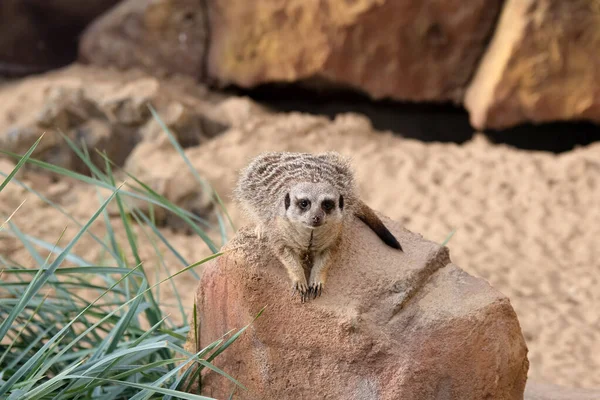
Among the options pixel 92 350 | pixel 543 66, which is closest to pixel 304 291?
pixel 92 350

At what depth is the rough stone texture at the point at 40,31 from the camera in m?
5.40

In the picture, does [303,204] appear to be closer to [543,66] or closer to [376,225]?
[376,225]

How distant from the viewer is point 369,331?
1581 millimetres

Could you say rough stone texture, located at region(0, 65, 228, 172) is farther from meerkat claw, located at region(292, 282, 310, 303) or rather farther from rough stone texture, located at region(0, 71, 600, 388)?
meerkat claw, located at region(292, 282, 310, 303)

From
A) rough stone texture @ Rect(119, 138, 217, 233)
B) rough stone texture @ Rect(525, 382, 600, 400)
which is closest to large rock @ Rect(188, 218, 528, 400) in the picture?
rough stone texture @ Rect(525, 382, 600, 400)

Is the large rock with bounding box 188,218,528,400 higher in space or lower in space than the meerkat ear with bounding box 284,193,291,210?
lower

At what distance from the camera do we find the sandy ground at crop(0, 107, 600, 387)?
3127mm

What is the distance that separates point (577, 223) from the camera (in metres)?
3.71

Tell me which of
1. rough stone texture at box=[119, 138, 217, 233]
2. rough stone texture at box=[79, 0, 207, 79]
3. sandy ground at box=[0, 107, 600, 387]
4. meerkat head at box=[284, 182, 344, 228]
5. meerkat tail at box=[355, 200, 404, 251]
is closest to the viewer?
meerkat head at box=[284, 182, 344, 228]

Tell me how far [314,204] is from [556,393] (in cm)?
109

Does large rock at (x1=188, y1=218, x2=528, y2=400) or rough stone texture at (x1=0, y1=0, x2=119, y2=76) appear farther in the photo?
rough stone texture at (x1=0, y1=0, x2=119, y2=76)

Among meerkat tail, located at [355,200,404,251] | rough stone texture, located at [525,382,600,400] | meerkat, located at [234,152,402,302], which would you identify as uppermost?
meerkat, located at [234,152,402,302]

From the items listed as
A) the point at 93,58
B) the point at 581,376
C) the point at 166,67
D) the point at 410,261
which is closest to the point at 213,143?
the point at 166,67

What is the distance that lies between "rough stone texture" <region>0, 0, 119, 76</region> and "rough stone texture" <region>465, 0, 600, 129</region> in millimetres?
2978
